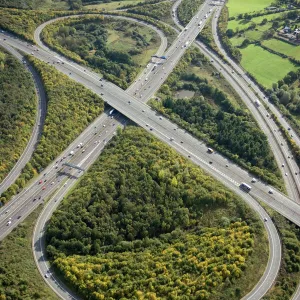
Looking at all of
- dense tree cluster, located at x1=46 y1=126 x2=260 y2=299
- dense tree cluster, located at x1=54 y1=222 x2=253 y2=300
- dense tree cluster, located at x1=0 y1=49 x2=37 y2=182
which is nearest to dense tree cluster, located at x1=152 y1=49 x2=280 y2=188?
dense tree cluster, located at x1=46 y1=126 x2=260 y2=299

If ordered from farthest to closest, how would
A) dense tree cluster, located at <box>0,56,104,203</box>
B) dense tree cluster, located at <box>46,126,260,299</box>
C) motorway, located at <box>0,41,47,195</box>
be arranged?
1. dense tree cluster, located at <box>0,56,104,203</box>
2. motorway, located at <box>0,41,47,195</box>
3. dense tree cluster, located at <box>46,126,260,299</box>

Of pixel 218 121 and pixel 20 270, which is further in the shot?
pixel 218 121

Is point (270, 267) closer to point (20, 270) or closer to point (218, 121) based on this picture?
point (20, 270)

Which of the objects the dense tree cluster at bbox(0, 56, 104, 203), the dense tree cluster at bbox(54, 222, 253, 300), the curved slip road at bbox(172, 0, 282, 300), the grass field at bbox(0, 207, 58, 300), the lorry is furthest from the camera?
the lorry

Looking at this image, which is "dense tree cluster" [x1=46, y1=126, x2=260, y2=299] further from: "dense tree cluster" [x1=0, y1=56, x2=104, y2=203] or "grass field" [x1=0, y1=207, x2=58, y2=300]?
"dense tree cluster" [x1=0, y1=56, x2=104, y2=203]

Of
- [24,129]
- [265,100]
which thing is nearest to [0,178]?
[24,129]

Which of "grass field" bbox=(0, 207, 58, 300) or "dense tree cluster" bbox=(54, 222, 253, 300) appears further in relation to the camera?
"dense tree cluster" bbox=(54, 222, 253, 300)

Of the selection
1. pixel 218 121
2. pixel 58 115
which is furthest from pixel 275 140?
pixel 58 115
